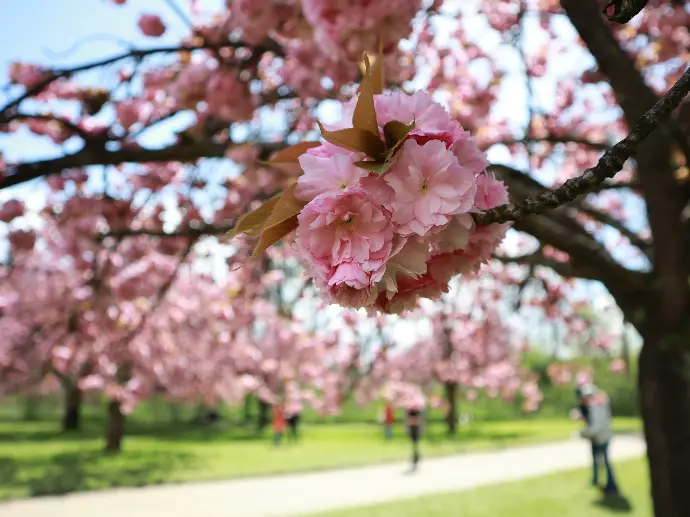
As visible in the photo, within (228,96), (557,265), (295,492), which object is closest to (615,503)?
(295,492)

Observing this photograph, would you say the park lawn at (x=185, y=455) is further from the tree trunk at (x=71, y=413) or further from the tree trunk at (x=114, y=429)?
the tree trunk at (x=71, y=413)

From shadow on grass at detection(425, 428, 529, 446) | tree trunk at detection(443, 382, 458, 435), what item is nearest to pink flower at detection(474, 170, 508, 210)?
shadow on grass at detection(425, 428, 529, 446)

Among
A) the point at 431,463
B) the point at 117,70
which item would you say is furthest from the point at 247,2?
the point at 431,463

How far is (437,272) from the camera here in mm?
898

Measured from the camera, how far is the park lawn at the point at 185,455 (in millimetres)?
8172

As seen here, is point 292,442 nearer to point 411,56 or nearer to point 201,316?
point 201,316

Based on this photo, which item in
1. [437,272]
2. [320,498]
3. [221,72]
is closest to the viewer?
Answer: [437,272]

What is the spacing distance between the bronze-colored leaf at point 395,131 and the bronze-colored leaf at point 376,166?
0.03 metres

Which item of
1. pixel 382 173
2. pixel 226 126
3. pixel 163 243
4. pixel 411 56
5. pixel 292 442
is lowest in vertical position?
pixel 292 442

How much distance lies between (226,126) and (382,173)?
2.82 m

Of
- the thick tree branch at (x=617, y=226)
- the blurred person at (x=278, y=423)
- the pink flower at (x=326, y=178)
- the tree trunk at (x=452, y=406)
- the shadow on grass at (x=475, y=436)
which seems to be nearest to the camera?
the pink flower at (x=326, y=178)

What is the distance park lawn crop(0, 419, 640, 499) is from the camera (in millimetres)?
8172

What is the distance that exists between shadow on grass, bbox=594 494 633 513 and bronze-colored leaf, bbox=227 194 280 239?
6.60 m

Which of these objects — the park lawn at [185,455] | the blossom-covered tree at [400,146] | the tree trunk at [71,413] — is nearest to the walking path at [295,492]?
the park lawn at [185,455]
